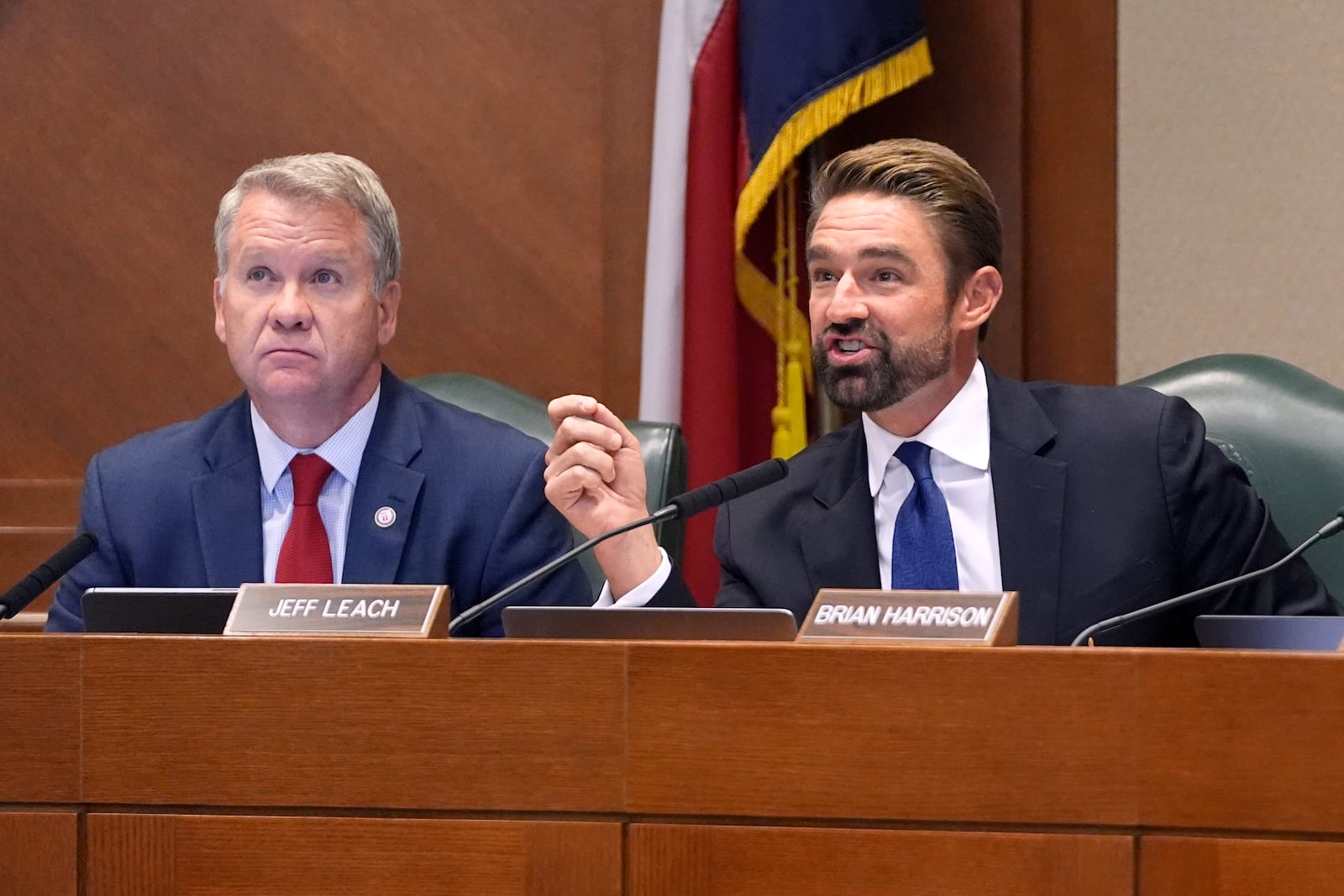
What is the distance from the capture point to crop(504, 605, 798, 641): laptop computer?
4.94 feet

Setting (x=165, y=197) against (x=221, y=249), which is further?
(x=165, y=197)

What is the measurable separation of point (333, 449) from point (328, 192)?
37 cm

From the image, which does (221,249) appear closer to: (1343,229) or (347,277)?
(347,277)

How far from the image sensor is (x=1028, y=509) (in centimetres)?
229

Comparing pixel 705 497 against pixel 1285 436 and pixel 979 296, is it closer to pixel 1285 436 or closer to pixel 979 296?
pixel 979 296

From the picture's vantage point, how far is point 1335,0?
319 cm

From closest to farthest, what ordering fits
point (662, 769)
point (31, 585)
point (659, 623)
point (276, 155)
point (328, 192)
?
point (662, 769)
point (659, 623)
point (31, 585)
point (328, 192)
point (276, 155)

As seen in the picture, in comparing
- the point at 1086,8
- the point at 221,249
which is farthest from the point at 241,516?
the point at 1086,8

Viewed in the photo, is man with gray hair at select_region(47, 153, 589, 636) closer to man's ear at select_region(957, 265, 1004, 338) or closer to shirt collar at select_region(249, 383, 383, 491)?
shirt collar at select_region(249, 383, 383, 491)

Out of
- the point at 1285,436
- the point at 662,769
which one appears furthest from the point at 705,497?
the point at 1285,436

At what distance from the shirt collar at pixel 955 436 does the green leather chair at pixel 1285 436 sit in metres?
0.35

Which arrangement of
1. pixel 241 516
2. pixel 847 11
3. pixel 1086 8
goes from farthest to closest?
pixel 1086 8 → pixel 847 11 → pixel 241 516

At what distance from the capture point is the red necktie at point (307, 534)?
89.3 inches

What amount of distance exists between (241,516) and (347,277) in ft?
1.23
